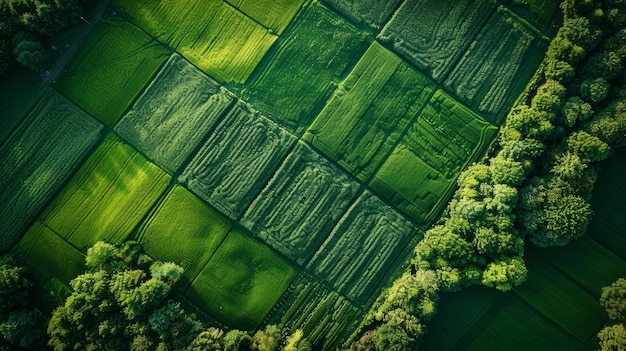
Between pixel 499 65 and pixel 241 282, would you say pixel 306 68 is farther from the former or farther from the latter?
pixel 241 282

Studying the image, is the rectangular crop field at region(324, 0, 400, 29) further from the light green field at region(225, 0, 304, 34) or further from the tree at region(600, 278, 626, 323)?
the tree at region(600, 278, 626, 323)

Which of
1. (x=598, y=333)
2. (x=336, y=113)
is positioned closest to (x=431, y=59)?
(x=336, y=113)

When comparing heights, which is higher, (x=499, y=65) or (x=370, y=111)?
(x=499, y=65)

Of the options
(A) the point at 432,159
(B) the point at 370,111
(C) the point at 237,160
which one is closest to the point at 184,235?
(C) the point at 237,160

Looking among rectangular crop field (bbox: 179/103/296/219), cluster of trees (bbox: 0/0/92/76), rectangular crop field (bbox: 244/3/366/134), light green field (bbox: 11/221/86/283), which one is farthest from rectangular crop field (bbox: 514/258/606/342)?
cluster of trees (bbox: 0/0/92/76)

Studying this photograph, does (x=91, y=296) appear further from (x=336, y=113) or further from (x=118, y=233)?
(x=336, y=113)

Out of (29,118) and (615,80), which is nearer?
(615,80)
